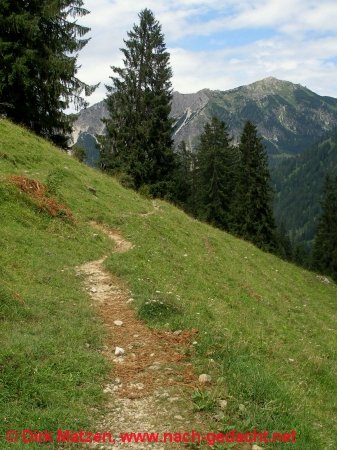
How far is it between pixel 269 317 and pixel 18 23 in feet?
78.3

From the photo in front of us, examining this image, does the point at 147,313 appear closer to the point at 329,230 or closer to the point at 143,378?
the point at 143,378

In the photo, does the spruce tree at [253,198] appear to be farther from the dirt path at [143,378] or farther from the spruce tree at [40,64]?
the dirt path at [143,378]

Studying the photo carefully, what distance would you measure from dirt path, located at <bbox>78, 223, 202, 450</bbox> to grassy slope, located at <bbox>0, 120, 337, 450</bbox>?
0.33 metres

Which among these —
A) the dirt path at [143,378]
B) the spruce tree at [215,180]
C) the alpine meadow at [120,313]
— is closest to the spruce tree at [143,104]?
the alpine meadow at [120,313]

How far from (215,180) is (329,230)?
24134 millimetres

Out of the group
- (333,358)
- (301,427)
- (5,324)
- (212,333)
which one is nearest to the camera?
(301,427)

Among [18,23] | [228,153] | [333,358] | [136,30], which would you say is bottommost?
[333,358]

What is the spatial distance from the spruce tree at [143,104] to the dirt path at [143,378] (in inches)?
1298

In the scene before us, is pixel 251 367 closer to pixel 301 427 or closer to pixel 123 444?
pixel 301 427

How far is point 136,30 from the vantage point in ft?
143

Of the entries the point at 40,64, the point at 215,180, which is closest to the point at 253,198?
the point at 215,180

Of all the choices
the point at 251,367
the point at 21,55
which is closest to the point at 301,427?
the point at 251,367

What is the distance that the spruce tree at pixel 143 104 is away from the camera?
142 ft

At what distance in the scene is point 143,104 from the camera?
4344 cm
